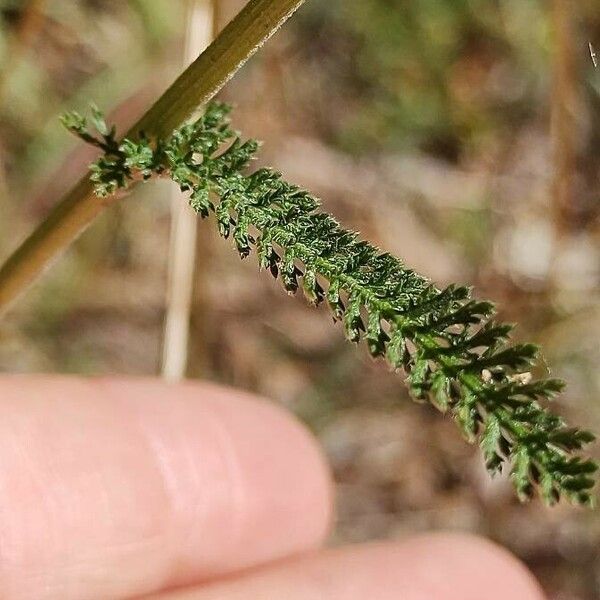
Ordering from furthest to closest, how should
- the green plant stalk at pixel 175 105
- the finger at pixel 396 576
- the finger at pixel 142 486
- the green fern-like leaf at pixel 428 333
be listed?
the finger at pixel 396 576, the finger at pixel 142 486, the green plant stalk at pixel 175 105, the green fern-like leaf at pixel 428 333


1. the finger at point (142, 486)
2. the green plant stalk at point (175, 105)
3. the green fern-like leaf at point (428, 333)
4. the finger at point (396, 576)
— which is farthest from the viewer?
the finger at point (396, 576)

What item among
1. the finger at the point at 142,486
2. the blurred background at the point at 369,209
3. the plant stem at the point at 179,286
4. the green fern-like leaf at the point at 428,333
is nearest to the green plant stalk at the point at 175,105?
the green fern-like leaf at the point at 428,333

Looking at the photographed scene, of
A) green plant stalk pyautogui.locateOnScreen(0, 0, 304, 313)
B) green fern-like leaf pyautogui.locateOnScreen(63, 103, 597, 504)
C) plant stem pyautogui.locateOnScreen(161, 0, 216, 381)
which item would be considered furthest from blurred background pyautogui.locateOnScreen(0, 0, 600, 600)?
green fern-like leaf pyautogui.locateOnScreen(63, 103, 597, 504)

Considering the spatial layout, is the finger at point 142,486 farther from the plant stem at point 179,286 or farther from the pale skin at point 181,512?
the plant stem at point 179,286

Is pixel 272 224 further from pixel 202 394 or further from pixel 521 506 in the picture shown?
pixel 521 506

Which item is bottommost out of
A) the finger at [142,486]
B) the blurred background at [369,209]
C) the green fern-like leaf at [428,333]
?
the finger at [142,486]

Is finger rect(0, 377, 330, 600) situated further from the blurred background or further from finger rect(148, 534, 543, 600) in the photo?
the blurred background

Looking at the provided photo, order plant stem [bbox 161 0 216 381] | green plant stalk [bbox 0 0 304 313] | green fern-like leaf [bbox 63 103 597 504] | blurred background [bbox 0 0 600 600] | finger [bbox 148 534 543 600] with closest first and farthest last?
1. green fern-like leaf [bbox 63 103 597 504]
2. green plant stalk [bbox 0 0 304 313]
3. finger [bbox 148 534 543 600]
4. plant stem [bbox 161 0 216 381]
5. blurred background [bbox 0 0 600 600]

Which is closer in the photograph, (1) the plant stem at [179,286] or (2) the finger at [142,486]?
(2) the finger at [142,486]
